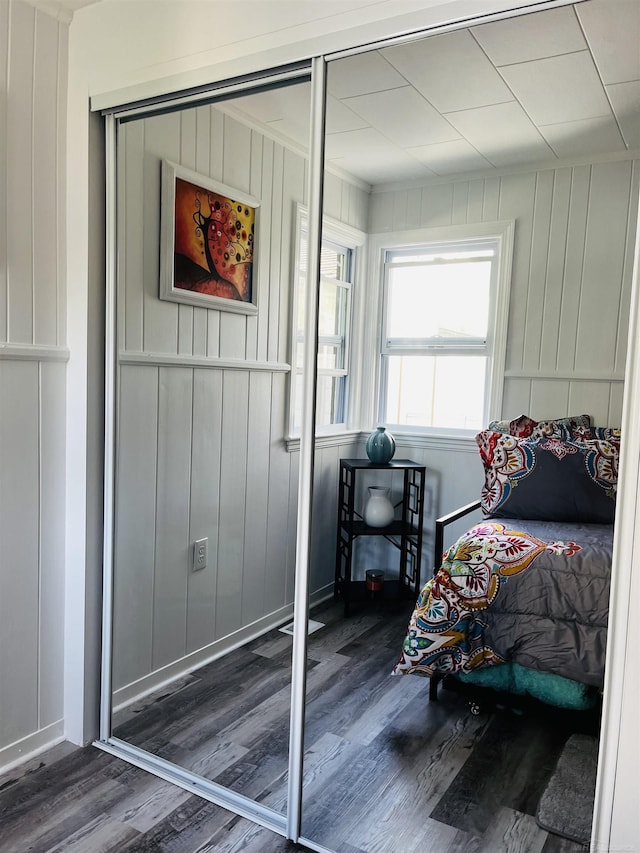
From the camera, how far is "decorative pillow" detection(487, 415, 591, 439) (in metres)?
1.54

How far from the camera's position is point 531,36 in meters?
1.50

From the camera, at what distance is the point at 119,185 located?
2.17m

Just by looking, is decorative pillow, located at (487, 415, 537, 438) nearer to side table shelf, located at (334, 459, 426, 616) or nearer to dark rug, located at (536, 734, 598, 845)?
side table shelf, located at (334, 459, 426, 616)

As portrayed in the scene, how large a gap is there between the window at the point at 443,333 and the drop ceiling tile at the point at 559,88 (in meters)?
0.30

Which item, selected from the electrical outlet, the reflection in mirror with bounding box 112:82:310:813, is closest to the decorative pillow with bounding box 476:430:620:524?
the reflection in mirror with bounding box 112:82:310:813

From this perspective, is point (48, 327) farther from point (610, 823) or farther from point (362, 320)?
point (610, 823)

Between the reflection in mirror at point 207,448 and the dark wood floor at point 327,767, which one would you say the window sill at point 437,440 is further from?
the dark wood floor at point 327,767

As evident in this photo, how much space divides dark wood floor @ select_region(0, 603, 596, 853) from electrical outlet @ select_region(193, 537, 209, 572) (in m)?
0.32

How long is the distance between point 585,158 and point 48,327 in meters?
1.66

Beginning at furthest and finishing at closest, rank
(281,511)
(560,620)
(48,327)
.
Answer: (48,327) < (281,511) < (560,620)

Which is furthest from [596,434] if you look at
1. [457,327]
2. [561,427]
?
[457,327]

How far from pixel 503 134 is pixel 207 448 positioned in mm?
1297

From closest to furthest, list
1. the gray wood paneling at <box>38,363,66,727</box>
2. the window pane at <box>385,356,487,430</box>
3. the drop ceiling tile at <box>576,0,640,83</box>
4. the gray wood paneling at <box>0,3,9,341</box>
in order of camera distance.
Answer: the drop ceiling tile at <box>576,0,640,83</box> < the window pane at <box>385,356,487,430</box> < the gray wood paneling at <box>0,3,9,341</box> < the gray wood paneling at <box>38,363,66,727</box>

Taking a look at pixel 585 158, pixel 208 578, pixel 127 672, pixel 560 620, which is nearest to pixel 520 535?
pixel 560 620
